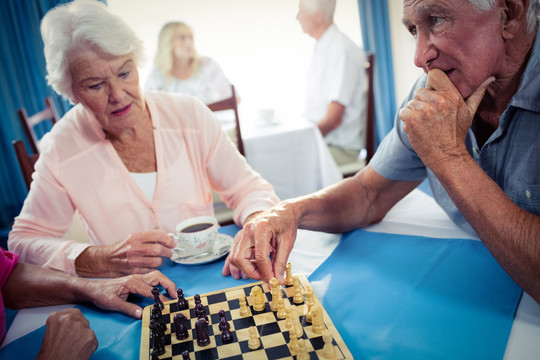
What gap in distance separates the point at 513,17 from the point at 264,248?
2.57 ft

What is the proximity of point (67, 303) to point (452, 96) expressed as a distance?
107cm

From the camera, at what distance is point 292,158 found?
9.67 feet

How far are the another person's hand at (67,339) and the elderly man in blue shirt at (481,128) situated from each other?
36 cm

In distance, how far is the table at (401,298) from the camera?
746 mm

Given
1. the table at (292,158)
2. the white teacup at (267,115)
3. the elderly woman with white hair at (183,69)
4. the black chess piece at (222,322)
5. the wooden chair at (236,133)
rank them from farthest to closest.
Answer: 1. the elderly woman with white hair at (183,69)
2. the white teacup at (267,115)
3. the table at (292,158)
4. the wooden chair at (236,133)
5. the black chess piece at (222,322)

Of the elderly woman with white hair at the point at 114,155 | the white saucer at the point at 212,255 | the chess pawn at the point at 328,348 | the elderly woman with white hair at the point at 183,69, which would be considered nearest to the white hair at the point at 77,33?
the elderly woman with white hair at the point at 114,155

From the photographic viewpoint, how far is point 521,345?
0.72 m

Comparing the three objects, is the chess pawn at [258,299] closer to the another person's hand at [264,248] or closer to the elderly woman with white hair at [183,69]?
the another person's hand at [264,248]

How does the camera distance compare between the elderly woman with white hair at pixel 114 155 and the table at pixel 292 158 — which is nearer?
the elderly woman with white hair at pixel 114 155

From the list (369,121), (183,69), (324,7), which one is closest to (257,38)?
(183,69)

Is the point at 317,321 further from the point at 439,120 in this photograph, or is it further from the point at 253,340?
the point at 439,120

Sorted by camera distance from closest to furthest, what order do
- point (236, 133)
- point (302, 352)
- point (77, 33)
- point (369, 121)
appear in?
point (302, 352), point (77, 33), point (236, 133), point (369, 121)

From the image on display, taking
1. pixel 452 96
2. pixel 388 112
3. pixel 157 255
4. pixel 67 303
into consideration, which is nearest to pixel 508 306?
pixel 452 96

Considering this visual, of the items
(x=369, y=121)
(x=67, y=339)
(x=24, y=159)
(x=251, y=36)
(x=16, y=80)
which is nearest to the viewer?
(x=67, y=339)
